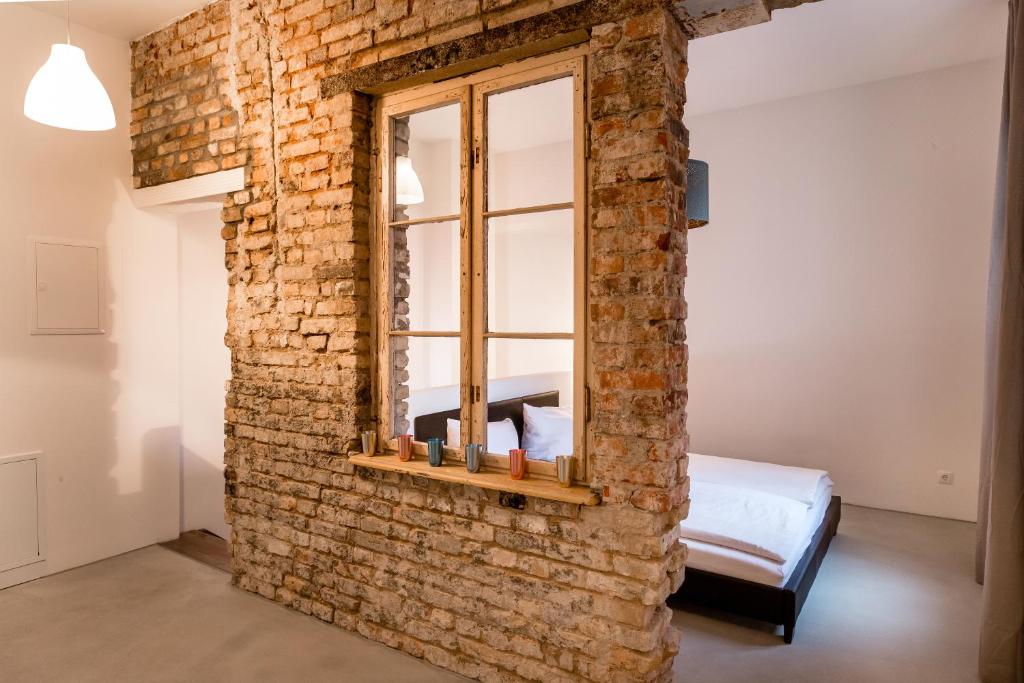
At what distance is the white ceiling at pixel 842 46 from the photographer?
3695mm

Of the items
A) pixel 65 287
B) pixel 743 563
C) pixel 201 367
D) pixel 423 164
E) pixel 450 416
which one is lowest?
pixel 743 563

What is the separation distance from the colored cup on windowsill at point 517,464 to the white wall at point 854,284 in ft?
12.1

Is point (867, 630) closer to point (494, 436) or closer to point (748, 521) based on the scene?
point (748, 521)

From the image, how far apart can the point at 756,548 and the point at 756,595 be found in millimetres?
211

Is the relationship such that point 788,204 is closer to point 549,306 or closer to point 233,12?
point 549,306

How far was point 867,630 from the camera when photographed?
9.55 ft

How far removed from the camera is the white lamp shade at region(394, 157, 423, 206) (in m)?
2.85

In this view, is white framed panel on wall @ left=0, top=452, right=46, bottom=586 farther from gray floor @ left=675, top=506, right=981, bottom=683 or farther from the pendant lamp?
gray floor @ left=675, top=506, right=981, bottom=683

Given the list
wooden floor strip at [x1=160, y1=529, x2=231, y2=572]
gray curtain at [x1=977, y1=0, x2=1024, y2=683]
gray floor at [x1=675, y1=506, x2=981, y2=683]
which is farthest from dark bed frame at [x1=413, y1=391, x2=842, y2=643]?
wooden floor strip at [x1=160, y1=529, x2=231, y2=572]

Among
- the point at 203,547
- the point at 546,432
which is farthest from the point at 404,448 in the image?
the point at 203,547

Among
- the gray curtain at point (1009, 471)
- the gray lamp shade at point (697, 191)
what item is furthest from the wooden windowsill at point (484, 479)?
the gray lamp shade at point (697, 191)

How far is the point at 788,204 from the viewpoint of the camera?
5.20m

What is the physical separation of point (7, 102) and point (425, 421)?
290 cm

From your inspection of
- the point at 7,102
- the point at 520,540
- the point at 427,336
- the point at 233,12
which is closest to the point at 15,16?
the point at 7,102
